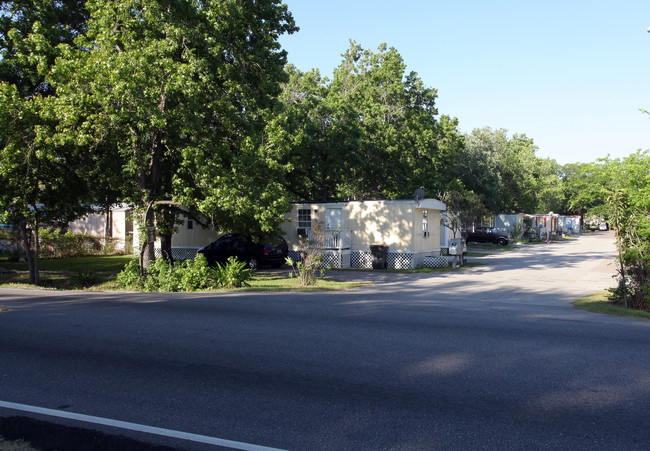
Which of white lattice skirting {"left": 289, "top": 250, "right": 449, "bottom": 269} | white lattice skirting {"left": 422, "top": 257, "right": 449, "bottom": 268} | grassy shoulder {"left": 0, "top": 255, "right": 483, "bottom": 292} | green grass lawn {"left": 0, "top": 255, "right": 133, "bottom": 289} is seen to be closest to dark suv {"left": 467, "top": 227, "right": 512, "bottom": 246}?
grassy shoulder {"left": 0, "top": 255, "right": 483, "bottom": 292}

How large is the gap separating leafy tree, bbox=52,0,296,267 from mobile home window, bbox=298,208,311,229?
26.2ft

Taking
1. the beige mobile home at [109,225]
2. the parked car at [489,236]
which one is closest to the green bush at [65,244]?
the beige mobile home at [109,225]

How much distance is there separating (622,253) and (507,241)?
29.5 meters

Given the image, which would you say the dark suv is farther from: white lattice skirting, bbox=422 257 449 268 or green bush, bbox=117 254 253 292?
green bush, bbox=117 254 253 292

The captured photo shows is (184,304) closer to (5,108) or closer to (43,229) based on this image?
(5,108)

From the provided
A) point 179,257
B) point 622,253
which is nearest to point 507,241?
point 179,257

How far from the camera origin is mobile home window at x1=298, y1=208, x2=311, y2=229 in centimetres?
2502

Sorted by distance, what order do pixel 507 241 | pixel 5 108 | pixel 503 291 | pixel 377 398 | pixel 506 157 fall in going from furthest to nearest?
pixel 506 157, pixel 507 241, pixel 503 291, pixel 5 108, pixel 377 398

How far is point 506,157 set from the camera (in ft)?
171

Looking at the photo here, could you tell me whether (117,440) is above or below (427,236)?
below

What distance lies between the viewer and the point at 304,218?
2514 centimetres

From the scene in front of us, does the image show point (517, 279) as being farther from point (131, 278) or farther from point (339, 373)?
point (339, 373)

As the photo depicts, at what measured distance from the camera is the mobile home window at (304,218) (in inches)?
985

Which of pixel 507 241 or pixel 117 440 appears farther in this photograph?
pixel 507 241
